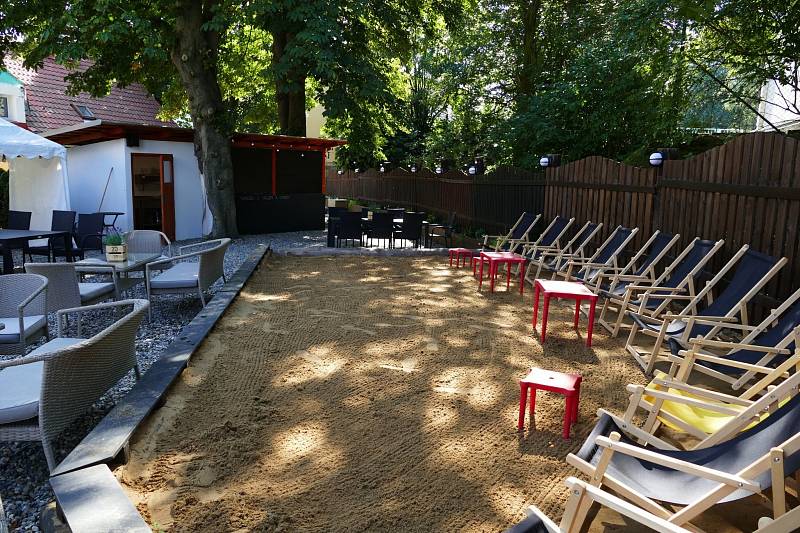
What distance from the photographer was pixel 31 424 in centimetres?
306

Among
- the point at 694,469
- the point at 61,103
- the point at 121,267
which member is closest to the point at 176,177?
the point at 121,267

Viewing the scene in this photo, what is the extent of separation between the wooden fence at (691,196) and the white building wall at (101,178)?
8305 millimetres

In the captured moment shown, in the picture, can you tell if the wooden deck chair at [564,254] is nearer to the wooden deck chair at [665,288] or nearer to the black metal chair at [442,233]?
the wooden deck chair at [665,288]

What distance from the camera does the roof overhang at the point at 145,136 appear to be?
13.0 meters

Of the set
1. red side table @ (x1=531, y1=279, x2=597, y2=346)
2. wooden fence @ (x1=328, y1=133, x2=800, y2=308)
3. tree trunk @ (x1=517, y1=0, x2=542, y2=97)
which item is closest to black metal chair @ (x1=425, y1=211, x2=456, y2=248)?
wooden fence @ (x1=328, y1=133, x2=800, y2=308)

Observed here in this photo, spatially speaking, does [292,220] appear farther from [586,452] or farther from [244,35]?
[586,452]

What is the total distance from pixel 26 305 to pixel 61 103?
74.1 ft

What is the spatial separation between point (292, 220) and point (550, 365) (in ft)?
41.7

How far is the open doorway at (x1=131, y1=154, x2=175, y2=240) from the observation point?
14.4 meters

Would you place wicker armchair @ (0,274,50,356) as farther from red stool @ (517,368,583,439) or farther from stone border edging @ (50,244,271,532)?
red stool @ (517,368,583,439)

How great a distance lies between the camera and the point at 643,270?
6.88 meters

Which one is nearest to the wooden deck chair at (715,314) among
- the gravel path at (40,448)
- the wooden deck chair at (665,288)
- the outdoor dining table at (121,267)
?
the wooden deck chair at (665,288)

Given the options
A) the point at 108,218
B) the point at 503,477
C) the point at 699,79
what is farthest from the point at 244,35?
the point at 503,477

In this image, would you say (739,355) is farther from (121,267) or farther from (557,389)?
(121,267)
